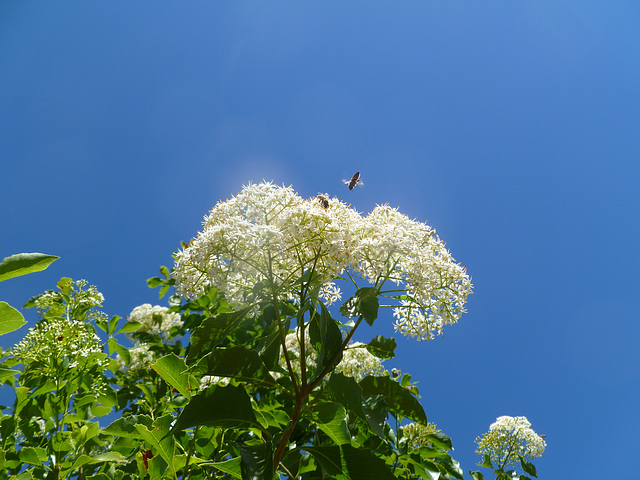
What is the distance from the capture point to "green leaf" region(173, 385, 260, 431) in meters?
1.58

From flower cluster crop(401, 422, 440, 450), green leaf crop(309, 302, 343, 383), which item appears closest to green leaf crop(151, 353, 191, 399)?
green leaf crop(309, 302, 343, 383)

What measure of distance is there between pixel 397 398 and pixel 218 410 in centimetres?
87

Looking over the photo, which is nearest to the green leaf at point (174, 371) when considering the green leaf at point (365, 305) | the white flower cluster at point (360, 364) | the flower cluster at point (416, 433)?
the green leaf at point (365, 305)

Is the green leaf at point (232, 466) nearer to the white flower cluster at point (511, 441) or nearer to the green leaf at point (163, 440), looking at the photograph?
the green leaf at point (163, 440)

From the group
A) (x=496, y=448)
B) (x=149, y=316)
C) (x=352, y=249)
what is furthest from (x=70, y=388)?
(x=496, y=448)

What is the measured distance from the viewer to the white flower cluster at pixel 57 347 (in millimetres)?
2658

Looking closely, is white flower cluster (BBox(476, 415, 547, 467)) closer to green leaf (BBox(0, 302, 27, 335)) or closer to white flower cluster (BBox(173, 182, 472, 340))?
white flower cluster (BBox(173, 182, 472, 340))

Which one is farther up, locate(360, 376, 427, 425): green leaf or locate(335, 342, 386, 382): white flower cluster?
locate(335, 342, 386, 382): white flower cluster

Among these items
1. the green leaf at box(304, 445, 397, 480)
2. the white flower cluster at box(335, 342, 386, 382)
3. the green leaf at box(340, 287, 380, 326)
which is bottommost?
the green leaf at box(304, 445, 397, 480)

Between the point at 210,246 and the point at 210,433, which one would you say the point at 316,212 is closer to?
the point at 210,246

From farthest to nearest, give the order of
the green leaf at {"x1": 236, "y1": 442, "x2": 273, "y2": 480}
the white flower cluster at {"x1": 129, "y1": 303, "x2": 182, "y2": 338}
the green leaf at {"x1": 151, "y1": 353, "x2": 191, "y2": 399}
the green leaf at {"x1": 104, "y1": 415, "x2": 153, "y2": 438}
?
1. the white flower cluster at {"x1": 129, "y1": 303, "x2": 182, "y2": 338}
2. the green leaf at {"x1": 104, "y1": 415, "x2": 153, "y2": 438}
3. the green leaf at {"x1": 151, "y1": 353, "x2": 191, "y2": 399}
4. the green leaf at {"x1": 236, "y1": 442, "x2": 273, "y2": 480}

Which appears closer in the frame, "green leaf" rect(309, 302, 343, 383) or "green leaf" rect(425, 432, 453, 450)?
"green leaf" rect(309, 302, 343, 383)

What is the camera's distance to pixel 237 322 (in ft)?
6.60

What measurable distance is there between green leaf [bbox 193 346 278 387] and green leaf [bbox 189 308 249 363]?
0.26m
